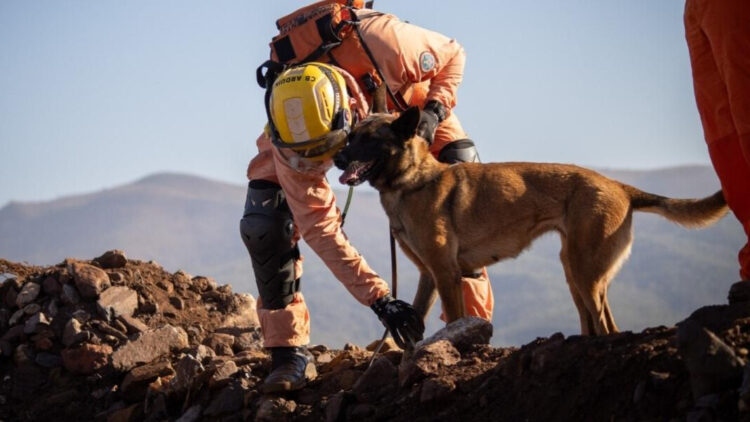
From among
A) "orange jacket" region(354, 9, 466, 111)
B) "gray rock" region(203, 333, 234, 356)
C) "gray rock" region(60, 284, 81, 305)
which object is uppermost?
"orange jacket" region(354, 9, 466, 111)

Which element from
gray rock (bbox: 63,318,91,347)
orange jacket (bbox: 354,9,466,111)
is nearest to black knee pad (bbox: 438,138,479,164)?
orange jacket (bbox: 354,9,466,111)

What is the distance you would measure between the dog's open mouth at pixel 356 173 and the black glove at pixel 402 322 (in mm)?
887

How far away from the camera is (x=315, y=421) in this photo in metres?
6.10

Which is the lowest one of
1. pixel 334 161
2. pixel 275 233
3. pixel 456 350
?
pixel 456 350

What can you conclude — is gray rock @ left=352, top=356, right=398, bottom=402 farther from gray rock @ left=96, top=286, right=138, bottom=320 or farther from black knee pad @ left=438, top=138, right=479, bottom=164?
gray rock @ left=96, top=286, right=138, bottom=320

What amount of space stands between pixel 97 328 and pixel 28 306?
81cm

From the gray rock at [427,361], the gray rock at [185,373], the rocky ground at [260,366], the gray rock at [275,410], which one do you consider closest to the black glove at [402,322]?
the rocky ground at [260,366]

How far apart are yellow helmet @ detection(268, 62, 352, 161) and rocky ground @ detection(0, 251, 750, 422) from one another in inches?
59.9

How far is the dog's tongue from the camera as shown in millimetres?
6543

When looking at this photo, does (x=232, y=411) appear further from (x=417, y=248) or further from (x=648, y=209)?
(x=648, y=209)

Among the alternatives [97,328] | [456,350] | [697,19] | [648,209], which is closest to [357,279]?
[456,350]

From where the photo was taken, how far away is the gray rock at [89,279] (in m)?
9.12

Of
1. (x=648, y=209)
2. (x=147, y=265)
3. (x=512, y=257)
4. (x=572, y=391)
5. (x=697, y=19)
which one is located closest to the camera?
(x=572, y=391)

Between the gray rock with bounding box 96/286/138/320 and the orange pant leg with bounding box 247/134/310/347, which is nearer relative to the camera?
the orange pant leg with bounding box 247/134/310/347
